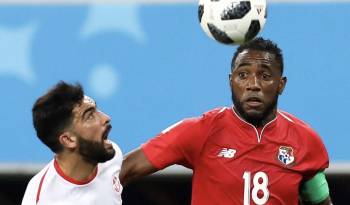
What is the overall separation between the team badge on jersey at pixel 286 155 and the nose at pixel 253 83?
37 cm

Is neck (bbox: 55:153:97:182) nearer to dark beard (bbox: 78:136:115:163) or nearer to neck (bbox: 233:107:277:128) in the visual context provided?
dark beard (bbox: 78:136:115:163)

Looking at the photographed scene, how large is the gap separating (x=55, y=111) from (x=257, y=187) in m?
1.16

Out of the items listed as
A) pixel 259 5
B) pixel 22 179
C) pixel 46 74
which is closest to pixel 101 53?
pixel 46 74

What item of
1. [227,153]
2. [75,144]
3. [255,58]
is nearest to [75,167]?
[75,144]

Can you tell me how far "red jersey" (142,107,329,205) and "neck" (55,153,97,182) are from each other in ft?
1.65

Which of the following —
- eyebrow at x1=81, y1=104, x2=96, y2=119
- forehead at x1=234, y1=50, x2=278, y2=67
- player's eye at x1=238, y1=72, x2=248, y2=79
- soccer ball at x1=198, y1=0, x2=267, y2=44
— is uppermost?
soccer ball at x1=198, y1=0, x2=267, y2=44

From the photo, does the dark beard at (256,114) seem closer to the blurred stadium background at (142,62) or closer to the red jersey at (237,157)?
the red jersey at (237,157)

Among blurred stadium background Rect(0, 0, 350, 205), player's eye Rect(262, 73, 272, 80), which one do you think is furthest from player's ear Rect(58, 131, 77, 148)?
blurred stadium background Rect(0, 0, 350, 205)

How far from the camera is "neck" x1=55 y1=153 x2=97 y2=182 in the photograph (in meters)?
6.38

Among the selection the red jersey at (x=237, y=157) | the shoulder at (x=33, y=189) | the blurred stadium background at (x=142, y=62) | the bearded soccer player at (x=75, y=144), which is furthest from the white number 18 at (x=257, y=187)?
the blurred stadium background at (x=142, y=62)

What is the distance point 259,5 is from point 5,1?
8.43 ft

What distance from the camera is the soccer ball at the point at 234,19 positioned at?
6953mm

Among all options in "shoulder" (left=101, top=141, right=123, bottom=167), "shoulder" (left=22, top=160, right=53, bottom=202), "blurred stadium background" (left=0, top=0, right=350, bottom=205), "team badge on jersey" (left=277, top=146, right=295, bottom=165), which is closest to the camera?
"shoulder" (left=22, top=160, right=53, bottom=202)

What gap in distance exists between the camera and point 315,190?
703cm
